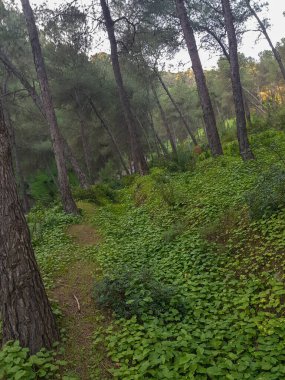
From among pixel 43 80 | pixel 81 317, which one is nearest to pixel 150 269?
pixel 81 317

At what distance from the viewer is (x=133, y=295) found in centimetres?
494

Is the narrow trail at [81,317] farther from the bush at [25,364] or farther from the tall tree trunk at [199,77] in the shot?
the tall tree trunk at [199,77]

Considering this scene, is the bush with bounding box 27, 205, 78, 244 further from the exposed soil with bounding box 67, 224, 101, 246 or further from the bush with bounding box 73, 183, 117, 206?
the bush with bounding box 73, 183, 117, 206

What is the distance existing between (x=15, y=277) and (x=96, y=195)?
1111 centimetres

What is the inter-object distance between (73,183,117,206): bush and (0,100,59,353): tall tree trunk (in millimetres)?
10336

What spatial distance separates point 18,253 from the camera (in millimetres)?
4012

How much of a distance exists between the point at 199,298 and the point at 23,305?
2.45 meters

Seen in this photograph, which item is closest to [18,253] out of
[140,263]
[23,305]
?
[23,305]

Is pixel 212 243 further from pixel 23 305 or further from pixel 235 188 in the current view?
pixel 23 305

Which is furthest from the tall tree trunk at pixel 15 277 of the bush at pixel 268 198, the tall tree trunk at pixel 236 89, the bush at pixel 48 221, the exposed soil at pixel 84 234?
the tall tree trunk at pixel 236 89

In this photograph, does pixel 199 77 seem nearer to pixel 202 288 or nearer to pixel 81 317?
pixel 202 288

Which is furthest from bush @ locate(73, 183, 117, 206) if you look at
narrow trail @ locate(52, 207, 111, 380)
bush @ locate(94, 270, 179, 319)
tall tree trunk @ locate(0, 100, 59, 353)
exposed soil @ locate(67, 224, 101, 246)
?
tall tree trunk @ locate(0, 100, 59, 353)

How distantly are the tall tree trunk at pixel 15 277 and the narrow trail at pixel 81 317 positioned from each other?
1.27ft

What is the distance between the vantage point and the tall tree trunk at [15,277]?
397cm
